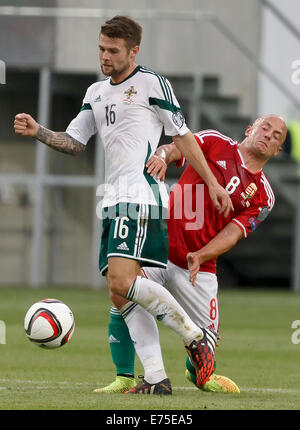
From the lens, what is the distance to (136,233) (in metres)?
6.14

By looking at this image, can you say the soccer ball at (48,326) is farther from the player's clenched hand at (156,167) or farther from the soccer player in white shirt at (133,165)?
the player's clenched hand at (156,167)

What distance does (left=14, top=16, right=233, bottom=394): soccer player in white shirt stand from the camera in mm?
6141

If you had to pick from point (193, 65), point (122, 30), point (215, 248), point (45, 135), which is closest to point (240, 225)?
point (215, 248)

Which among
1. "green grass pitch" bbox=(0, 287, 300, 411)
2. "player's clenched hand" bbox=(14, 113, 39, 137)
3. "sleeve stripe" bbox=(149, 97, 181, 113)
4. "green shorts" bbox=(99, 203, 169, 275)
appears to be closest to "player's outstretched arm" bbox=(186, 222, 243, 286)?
"green shorts" bbox=(99, 203, 169, 275)

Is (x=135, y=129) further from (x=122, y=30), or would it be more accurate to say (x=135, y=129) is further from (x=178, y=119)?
(x=122, y=30)

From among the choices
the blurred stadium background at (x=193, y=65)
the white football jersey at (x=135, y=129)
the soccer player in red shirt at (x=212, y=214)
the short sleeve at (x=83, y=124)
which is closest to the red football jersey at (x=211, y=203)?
the soccer player in red shirt at (x=212, y=214)

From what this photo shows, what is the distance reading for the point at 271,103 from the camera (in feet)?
59.8

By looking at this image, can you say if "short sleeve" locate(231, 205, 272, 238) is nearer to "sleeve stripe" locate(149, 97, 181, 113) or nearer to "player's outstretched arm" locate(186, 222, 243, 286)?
"player's outstretched arm" locate(186, 222, 243, 286)

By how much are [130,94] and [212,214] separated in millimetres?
1155

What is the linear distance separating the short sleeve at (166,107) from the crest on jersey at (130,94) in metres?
0.10

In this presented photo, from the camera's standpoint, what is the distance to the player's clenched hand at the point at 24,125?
6191 millimetres

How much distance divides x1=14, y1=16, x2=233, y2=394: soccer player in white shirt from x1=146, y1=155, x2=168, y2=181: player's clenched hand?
0.04 m

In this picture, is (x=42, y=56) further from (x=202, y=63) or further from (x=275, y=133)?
(x=275, y=133)

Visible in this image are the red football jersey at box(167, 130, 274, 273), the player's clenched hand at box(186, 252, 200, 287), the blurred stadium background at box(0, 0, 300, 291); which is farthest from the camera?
the blurred stadium background at box(0, 0, 300, 291)
